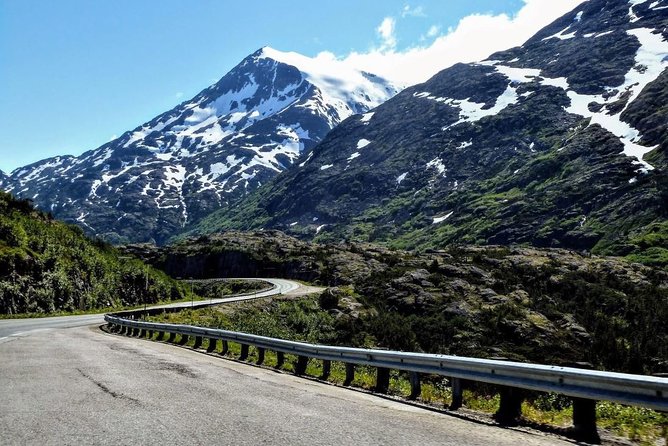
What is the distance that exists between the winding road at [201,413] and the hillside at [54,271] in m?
32.6

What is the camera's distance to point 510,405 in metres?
8.30

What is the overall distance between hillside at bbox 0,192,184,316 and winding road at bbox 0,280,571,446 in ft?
107

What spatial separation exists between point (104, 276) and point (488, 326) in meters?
40.6

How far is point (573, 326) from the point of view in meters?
53.1

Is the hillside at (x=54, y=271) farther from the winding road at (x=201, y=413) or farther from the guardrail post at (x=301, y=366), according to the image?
the guardrail post at (x=301, y=366)

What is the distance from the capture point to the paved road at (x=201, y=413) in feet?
20.8

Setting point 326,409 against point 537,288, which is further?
point 537,288

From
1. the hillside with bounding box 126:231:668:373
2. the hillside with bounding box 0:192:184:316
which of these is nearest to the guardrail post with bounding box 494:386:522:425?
the hillside with bounding box 126:231:668:373

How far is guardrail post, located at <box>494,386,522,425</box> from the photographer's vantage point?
322 inches

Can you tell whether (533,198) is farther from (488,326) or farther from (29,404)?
(29,404)

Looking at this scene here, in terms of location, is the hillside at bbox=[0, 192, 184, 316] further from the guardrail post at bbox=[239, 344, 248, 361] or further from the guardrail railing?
the guardrail railing

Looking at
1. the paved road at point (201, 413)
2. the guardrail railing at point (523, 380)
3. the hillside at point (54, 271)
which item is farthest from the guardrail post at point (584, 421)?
the hillside at point (54, 271)

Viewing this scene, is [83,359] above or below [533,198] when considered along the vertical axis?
below

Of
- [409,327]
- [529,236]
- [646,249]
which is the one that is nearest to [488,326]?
[409,327]
